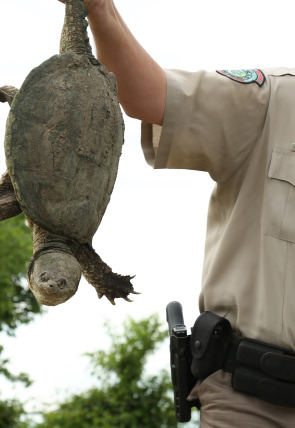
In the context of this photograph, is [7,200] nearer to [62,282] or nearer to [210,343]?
[62,282]

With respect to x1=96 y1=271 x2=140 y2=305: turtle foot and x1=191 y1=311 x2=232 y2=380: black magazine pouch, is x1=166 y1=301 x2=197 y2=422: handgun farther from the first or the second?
x1=96 y1=271 x2=140 y2=305: turtle foot

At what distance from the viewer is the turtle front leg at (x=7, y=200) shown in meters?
1.56

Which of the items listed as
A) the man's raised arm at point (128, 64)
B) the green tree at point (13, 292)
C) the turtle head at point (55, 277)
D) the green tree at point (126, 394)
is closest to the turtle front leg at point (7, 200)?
the turtle head at point (55, 277)

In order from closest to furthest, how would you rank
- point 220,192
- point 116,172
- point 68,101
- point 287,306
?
point 68,101 → point 116,172 → point 287,306 → point 220,192

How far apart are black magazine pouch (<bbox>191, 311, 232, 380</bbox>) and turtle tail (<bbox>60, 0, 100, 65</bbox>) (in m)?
0.88

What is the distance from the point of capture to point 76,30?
1.63 m

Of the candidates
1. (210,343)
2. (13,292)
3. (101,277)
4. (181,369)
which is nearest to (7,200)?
(101,277)

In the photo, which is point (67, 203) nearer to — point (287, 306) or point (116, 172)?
point (116, 172)

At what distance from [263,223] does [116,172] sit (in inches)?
24.0

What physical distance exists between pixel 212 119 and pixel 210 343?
2.33 feet

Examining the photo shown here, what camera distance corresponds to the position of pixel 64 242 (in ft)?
5.29

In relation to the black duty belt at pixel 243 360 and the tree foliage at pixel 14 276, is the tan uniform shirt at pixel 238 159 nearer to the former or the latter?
the black duty belt at pixel 243 360

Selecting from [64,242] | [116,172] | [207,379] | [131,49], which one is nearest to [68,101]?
[116,172]

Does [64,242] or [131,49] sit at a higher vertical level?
[131,49]
